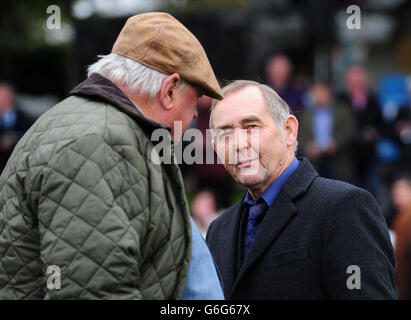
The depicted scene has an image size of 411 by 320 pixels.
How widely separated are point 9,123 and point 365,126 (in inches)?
199

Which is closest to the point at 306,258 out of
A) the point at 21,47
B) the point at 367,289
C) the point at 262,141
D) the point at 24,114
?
the point at 367,289

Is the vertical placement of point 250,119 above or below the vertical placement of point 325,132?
above

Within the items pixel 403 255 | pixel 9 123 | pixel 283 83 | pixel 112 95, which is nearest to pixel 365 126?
pixel 283 83

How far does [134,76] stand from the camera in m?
2.44

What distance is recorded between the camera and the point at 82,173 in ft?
6.92

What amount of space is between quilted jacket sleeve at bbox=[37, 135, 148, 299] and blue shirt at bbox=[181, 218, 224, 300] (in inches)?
11.4

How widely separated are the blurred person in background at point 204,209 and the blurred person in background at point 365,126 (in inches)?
91.2

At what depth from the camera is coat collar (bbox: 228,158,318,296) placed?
2.95 meters

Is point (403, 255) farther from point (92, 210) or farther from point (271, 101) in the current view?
point (92, 210)

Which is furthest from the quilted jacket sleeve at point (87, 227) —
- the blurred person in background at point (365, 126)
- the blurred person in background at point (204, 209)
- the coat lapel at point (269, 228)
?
the blurred person in background at point (365, 126)

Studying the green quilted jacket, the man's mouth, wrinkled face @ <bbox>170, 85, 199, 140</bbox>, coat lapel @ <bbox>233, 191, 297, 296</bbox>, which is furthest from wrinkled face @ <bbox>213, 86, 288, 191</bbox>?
the green quilted jacket

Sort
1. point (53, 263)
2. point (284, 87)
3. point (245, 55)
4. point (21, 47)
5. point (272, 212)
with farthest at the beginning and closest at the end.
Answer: point (21, 47) < point (245, 55) < point (284, 87) < point (272, 212) < point (53, 263)
